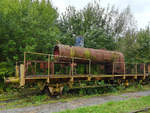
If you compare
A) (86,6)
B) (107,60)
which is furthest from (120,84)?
(86,6)

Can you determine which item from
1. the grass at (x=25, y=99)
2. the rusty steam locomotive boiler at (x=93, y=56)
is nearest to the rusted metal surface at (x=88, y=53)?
the rusty steam locomotive boiler at (x=93, y=56)

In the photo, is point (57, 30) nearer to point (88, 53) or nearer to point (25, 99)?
point (88, 53)

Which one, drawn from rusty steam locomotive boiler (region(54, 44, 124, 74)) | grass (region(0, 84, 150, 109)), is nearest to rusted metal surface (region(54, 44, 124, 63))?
rusty steam locomotive boiler (region(54, 44, 124, 74))

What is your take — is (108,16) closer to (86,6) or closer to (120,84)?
(86,6)

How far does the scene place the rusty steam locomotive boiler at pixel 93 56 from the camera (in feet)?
29.3

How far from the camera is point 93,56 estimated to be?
10.1 meters

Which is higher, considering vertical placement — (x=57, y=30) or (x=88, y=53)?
(x=57, y=30)

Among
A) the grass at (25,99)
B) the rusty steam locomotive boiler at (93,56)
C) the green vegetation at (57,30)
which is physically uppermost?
the green vegetation at (57,30)

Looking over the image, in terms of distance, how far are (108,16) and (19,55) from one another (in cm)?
1389

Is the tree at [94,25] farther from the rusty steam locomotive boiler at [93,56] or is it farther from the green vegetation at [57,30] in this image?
the rusty steam locomotive boiler at [93,56]

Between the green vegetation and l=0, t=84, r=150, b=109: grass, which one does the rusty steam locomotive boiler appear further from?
l=0, t=84, r=150, b=109: grass

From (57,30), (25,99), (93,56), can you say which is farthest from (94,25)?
(25,99)

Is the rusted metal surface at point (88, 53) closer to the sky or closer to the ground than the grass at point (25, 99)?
closer to the sky

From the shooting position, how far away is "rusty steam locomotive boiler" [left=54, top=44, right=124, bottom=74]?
8.95 meters
